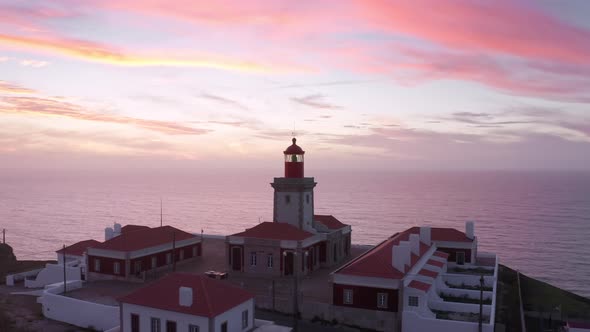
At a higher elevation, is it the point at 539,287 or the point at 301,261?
the point at 301,261

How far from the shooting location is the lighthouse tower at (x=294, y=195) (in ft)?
154

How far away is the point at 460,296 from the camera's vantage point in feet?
128

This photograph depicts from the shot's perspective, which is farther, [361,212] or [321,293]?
[361,212]

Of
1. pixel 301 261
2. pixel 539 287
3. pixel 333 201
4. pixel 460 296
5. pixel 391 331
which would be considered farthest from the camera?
pixel 333 201

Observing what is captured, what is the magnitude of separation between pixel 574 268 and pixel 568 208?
294 feet

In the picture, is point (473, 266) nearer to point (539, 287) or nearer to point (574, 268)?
point (539, 287)

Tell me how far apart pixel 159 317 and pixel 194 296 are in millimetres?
2372

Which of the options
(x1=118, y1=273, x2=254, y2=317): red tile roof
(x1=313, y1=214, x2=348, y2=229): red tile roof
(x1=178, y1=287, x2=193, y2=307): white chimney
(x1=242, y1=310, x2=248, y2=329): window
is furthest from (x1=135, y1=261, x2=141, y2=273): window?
(x1=313, y1=214, x2=348, y2=229): red tile roof

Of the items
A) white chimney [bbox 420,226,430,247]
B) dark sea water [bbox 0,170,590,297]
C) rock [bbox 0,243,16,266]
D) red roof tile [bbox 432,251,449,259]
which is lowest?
dark sea water [bbox 0,170,590,297]

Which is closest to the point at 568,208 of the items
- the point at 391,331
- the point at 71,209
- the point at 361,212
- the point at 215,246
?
the point at 361,212

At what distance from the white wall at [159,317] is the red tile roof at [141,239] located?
48.7 feet

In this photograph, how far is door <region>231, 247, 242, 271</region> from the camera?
4403cm

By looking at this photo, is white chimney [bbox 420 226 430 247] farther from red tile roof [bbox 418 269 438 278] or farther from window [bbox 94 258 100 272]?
window [bbox 94 258 100 272]

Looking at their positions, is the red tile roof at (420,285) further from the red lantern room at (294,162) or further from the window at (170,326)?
the red lantern room at (294,162)
